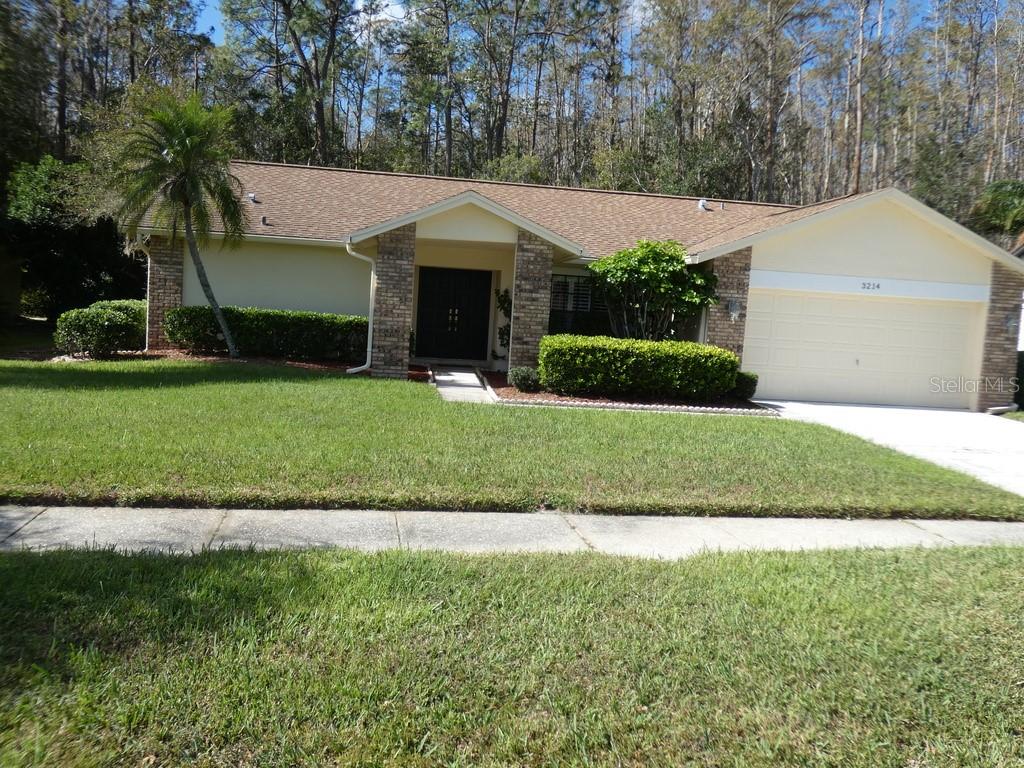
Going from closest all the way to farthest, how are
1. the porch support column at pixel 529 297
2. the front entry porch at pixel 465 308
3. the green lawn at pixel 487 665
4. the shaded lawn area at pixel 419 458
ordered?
the green lawn at pixel 487 665, the shaded lawn area at pixel 419 458, the porch support column at pixel 529 297, the front entry porch at pixel 465 308

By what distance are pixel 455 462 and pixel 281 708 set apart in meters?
4.78

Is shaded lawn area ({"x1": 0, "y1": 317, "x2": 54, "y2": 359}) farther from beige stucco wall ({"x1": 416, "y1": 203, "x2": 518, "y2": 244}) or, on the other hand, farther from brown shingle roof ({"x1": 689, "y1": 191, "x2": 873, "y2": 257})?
brown shingle roof ({"x1": 689, "y1": 191, "x2": 873, "y2": 257})

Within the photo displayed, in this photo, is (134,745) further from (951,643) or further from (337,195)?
(337,195)

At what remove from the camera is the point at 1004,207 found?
2227 cm

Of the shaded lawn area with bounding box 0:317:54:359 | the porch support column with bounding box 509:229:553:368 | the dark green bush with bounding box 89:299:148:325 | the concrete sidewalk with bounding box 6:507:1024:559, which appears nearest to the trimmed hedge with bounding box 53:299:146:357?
the dark green bush with bounding box 89:299:148:325

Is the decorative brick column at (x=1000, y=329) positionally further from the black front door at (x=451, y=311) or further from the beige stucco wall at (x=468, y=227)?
the black front door at (x=451, y=311)

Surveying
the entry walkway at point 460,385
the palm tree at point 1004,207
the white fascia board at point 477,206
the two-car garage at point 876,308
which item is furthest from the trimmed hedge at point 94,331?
the palm tree at point 1004,207

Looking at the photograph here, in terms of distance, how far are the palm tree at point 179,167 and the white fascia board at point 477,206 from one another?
2897 millimetres

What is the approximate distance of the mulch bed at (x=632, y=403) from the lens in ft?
42.4

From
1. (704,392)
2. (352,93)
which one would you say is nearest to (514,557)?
(704,392)

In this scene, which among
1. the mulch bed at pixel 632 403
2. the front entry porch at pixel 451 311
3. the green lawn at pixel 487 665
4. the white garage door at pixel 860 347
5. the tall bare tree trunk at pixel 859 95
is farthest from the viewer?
the tall bare tree trunk at pixel 859 95

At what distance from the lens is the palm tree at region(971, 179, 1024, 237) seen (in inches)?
866

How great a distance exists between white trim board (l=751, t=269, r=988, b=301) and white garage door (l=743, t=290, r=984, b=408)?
0.65ft

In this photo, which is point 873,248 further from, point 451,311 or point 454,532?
point 454,532
